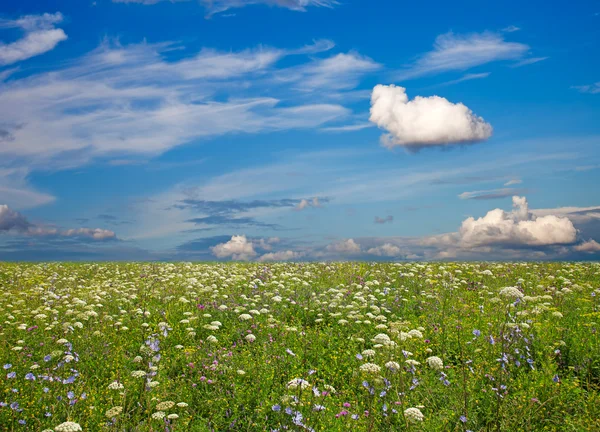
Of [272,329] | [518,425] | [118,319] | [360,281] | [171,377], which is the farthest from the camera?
[360,281]

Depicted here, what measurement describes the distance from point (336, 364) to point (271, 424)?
7.34 ft

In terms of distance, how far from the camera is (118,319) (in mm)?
10672

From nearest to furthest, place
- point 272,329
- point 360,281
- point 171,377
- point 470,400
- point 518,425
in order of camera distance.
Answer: point 518,425
point 470,400
point 171,377
point 272,329
point 360,281

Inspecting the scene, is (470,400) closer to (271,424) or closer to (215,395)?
(271,424)

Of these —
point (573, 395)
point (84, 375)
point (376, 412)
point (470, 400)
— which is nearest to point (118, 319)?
point (84, 375)

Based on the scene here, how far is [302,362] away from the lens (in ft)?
25.7

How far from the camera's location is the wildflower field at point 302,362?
5719 mm

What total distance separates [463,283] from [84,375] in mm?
11658

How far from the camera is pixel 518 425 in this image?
19.0 ft

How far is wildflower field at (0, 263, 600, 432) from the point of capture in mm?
5719

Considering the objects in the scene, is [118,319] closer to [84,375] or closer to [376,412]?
[84,375]

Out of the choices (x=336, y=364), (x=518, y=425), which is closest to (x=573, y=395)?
(x=518, y=425)

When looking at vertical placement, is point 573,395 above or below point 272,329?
below

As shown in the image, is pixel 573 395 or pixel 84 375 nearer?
pixel 573 395
